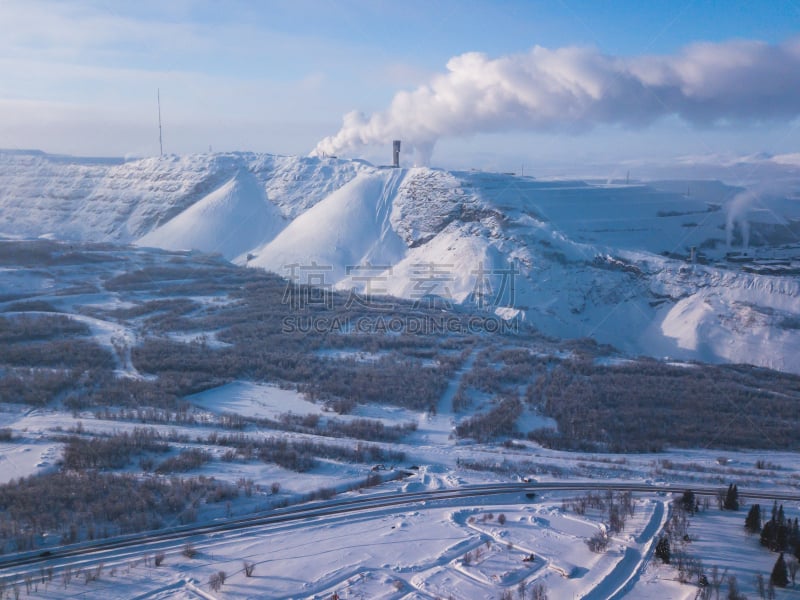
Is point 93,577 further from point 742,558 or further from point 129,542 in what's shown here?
point 742,558

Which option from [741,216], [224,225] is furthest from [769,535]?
[224,225]

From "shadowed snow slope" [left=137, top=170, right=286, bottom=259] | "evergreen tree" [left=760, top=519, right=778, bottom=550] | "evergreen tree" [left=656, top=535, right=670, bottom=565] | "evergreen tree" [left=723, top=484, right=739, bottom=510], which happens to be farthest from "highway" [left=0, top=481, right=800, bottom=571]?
"shadowed snow slope" [left=137, top=170, right=286, bottom=259]

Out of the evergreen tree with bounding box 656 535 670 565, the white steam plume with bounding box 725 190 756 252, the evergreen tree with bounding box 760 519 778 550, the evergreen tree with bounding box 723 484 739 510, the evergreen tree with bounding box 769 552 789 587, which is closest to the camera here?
the evergreen tree with bounding box 769 552 789 587

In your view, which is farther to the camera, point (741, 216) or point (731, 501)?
point (741, 216)

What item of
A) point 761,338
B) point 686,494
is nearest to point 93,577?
point 686,494

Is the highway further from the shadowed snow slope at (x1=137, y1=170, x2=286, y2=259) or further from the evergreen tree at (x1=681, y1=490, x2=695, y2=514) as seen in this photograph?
the shadowed snow slope at (x1=137, y1=170, x2=286, y2=259)

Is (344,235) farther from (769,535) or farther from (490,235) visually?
(769,535)

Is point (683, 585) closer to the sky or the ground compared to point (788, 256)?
closer to the ground
